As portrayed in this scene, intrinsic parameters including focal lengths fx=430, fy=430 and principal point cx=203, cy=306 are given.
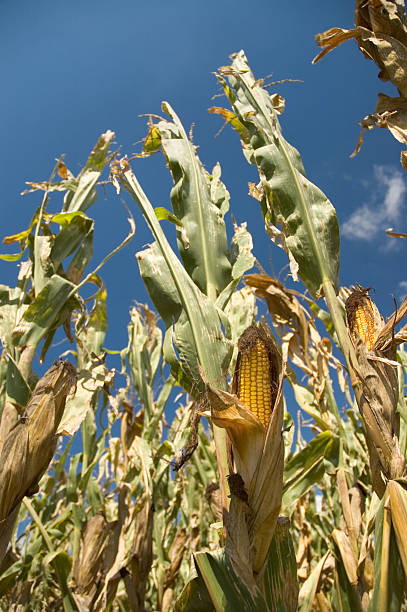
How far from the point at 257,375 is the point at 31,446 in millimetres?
1006

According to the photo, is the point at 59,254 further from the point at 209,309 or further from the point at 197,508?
the point at 197,508

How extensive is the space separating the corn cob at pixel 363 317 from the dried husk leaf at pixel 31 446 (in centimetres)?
134

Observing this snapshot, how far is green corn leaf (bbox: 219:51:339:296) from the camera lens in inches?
79.0

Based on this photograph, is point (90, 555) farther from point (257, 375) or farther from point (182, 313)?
point (257, 375)

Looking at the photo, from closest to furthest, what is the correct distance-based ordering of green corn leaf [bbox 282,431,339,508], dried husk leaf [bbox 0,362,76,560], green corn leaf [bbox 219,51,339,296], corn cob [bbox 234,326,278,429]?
corn cob [bbox 234,326,278,429], dried husk leaf [bbox 0,362,76,560], green corn leaf [bbox 219,51,339,296], green corn leaf [bbox 282,431,339,508]

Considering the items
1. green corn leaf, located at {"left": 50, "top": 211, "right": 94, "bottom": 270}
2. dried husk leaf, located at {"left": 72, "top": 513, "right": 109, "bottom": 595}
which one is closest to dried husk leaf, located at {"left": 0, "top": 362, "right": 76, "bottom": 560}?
green corn leaf, located at {"left": 50, "top": 211, "right": 94, "bottom": 270}

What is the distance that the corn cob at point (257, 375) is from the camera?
154 centimetres

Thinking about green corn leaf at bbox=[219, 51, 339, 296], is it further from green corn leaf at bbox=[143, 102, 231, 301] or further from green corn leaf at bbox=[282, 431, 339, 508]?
green corn leaf at bbox=[282, 431, 339, 508]

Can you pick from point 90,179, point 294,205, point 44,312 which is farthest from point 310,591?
point 90,179

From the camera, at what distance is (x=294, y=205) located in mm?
2117

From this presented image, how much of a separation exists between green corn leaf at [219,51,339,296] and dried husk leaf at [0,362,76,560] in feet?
4.07

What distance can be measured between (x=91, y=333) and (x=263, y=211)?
2.56 meters

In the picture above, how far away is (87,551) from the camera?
3.29 meters

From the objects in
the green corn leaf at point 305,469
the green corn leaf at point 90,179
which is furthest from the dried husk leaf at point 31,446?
the green corn leaf at point 90,179
